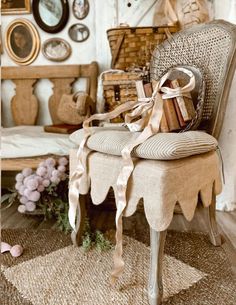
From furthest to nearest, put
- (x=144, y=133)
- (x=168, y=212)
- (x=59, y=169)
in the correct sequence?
1. (x=59, y=169)
2. (x=144, y=133)
3. (x=168, y=212)

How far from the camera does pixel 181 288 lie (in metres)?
0.95

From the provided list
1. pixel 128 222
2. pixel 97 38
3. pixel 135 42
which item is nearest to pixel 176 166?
pixel 128 222

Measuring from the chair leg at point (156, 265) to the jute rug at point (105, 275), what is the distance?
0.06m

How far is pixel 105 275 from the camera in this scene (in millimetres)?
1025

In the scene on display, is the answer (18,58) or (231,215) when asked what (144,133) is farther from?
(18,58)

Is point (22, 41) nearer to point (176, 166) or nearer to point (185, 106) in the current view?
point (185, 106)

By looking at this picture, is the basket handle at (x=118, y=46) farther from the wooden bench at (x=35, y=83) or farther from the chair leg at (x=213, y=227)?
the chair leg at (x=213, y=227)

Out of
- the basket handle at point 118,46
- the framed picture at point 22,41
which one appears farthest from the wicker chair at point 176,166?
the framed picture at point 22,41

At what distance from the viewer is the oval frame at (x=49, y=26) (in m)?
1.91

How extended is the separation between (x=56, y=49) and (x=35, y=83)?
27cm

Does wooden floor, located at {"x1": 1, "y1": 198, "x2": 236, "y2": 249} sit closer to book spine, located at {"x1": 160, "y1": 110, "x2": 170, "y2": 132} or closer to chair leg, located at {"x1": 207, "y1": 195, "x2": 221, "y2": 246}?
chair leg, located at {"x1": 207, "y1": 195, "x2": 221, "y2": 246}

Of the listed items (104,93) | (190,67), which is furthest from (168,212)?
(104,93)

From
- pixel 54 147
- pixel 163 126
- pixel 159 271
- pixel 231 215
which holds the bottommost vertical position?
pixel 231 215

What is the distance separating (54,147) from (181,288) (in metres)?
0.85
